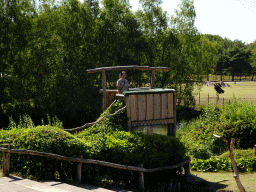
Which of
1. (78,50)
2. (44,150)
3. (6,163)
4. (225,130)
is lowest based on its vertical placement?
(225,130)

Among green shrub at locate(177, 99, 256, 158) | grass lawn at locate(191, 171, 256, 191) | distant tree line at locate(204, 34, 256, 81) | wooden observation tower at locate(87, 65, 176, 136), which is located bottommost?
grass lawn at locate(191, 171, 256, 191)

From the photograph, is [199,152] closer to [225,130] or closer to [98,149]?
[225,130]

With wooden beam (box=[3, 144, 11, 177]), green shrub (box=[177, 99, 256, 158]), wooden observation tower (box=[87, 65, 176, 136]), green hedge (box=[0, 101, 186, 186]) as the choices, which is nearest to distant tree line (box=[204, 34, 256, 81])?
green shrub (box=[177, 99, 256, 158])

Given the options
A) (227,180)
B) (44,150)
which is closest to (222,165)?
(227,180)

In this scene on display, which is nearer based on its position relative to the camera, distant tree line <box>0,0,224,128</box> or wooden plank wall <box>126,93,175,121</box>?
wooden plank wall <box>126,93,175,121</box>

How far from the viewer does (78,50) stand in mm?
34844

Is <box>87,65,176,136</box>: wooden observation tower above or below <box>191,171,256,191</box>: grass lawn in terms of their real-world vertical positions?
above

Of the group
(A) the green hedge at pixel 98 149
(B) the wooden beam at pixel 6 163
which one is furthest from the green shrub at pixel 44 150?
(B) the wooden beam at pixel 6 163

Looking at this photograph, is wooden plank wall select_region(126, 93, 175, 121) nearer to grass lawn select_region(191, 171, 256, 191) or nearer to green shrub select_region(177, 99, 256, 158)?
grass lawn select_region(191, 171, 256, 191)

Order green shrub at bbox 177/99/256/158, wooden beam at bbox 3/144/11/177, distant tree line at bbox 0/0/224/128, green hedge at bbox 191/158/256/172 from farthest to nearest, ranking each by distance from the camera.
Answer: distant tree line at bbox 0/0/224/128, green shrub at bbox 177/99/256/158, green hedge at bbox 191/158/256/172, wooden beam at bbox 3/144/11/177

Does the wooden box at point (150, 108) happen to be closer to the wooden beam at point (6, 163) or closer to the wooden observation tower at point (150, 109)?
the wooden observation tower at point (150, 109)

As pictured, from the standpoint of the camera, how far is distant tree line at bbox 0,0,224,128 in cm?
3108

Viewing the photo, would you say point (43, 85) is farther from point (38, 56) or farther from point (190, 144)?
point (190, 144)

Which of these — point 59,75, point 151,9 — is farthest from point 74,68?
point 151,9
